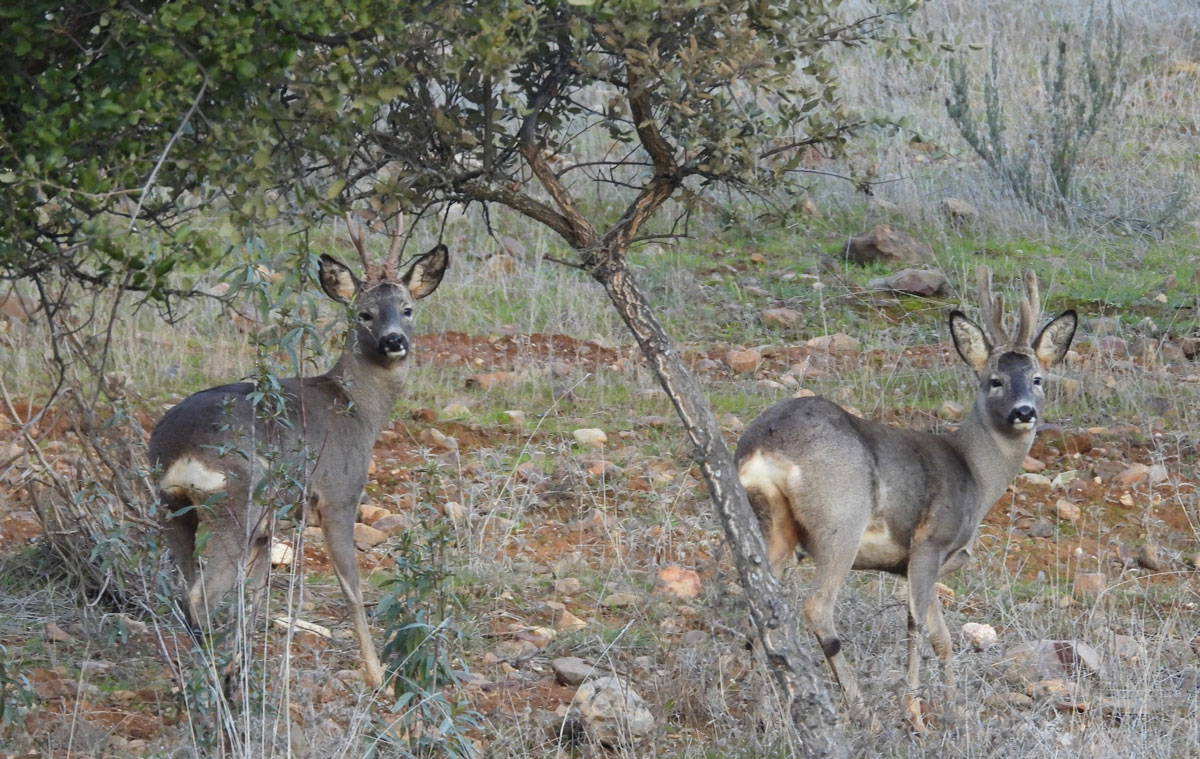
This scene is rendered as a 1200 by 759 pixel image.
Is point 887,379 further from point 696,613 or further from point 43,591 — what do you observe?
point 43,591

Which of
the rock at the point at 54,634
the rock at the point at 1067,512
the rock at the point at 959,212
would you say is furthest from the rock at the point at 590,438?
the rock at the point at 959,212

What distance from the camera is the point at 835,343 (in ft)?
34.9

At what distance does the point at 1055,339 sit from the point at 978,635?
1.47 m

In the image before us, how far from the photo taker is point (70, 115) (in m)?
3.60

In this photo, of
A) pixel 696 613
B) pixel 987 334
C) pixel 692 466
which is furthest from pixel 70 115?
pixel 692 466

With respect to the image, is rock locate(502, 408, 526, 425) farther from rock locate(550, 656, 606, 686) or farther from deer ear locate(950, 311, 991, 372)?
rock locate(550, 656, 606, 686)

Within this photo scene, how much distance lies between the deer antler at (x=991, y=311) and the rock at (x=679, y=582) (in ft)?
5.88

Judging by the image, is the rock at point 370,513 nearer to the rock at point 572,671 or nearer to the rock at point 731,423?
the rock at point 572,671

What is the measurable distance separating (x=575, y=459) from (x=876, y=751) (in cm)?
359

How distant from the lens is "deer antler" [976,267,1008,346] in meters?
6.64

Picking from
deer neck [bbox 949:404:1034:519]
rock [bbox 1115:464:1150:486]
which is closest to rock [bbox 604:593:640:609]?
deer neck [bbox 949:404:1034:519]

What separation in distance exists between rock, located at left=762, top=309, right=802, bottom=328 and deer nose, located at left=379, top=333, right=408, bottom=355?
5.00m

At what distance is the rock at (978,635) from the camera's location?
645cm

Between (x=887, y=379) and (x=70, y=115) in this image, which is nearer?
(x=70, y=115)
